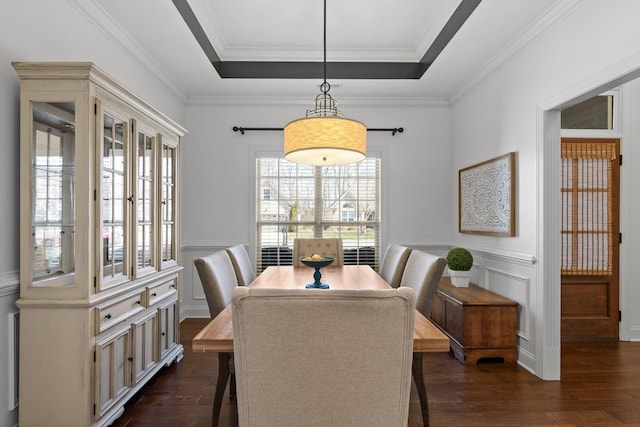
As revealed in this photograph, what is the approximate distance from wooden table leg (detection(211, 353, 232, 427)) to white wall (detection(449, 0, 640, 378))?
7.79 feet

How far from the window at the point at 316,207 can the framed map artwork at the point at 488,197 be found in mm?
1027

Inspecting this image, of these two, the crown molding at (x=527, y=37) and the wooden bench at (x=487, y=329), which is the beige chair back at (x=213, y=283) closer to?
the wooden bench at (x=487, y=329)

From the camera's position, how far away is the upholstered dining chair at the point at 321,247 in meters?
4.05

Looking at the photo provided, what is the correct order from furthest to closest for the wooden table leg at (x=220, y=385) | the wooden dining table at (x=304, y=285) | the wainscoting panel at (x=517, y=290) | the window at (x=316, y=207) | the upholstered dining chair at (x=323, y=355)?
the window at (x=316, y=207) < the wainscoting panel at (x=517, y=290) < the wooden table leg at (x=220, y=385) < the wooden dining table at (x=304, y=285) < the upholstered dining chair at (x=323, y=355)

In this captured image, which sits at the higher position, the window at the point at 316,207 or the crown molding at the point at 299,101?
the crown molding at the point at 299,101

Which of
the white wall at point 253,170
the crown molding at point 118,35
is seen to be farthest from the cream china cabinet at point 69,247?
the white wall at point 253,170

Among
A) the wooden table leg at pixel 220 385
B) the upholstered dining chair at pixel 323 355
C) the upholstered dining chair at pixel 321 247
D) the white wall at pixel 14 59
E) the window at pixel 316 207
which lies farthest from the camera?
the window at pixel 316 207

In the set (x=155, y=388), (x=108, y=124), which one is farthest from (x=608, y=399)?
(x=108, y=124)

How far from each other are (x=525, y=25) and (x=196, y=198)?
Answer: 3.76 metres

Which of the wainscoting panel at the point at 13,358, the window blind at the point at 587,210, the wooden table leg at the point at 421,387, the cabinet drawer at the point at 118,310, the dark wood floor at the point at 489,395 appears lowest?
the dark wood floor at the point at 489,395

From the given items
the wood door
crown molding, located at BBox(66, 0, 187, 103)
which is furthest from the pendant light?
the wood door

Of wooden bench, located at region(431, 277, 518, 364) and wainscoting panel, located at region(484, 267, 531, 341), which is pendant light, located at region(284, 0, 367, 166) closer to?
wooden bench, located at region(431, 277, 518, 364)

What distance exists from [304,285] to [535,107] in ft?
7.48

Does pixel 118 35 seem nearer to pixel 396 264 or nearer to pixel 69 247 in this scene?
pixel 69 247
